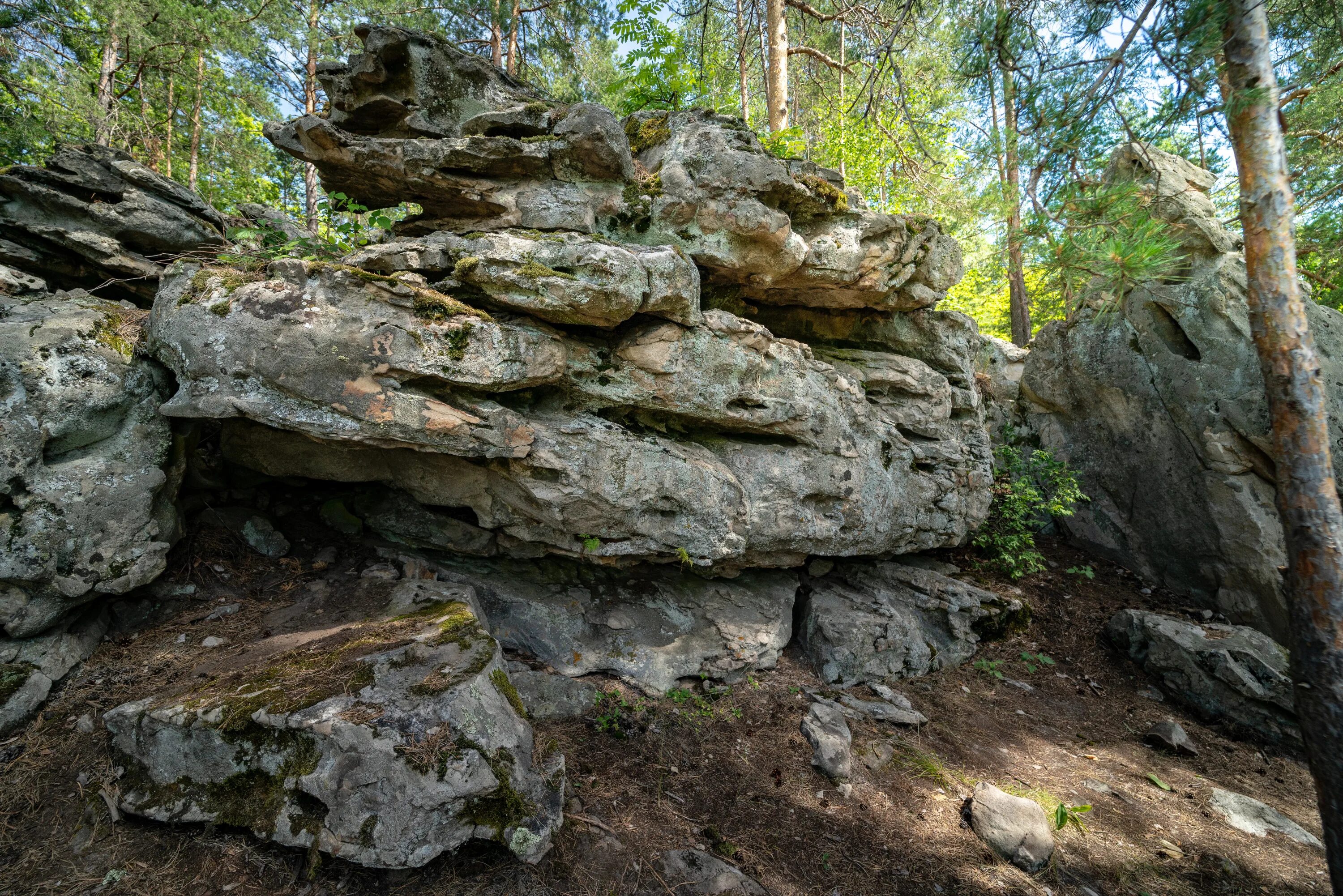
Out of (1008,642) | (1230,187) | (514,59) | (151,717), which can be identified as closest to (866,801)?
(1008,642)

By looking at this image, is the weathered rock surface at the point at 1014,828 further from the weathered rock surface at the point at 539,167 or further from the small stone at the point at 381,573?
the weathered rock surface at the point at 539,167

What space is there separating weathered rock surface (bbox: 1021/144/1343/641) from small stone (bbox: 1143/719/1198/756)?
2.83 m

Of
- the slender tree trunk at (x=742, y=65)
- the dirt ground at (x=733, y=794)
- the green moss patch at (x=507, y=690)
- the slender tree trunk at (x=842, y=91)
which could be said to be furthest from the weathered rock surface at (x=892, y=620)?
the slender tree trunk at (x=742, y=65)

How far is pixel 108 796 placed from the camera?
3.31 metres

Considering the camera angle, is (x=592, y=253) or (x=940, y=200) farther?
(x=940, y=200)

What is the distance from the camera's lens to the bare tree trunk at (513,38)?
10.1 meters

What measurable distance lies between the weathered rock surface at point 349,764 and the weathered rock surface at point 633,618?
189 cm

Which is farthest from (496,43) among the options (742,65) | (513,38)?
(742,65)

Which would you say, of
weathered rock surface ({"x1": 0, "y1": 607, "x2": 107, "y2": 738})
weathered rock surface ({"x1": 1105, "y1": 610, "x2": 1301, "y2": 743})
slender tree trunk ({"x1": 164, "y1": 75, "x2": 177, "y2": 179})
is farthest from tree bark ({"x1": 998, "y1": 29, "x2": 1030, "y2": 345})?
slender tree trunk ({"x1": 164, "y1": 75, "x2": 177, "y2": 179})

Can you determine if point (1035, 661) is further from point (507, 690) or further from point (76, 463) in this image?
point (76, 463)

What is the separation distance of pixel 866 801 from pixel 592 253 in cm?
548

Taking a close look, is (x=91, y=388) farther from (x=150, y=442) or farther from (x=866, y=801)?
(x=866, y=801)

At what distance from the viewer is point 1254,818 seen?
15.7ft

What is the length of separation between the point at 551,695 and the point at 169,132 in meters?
17.4
